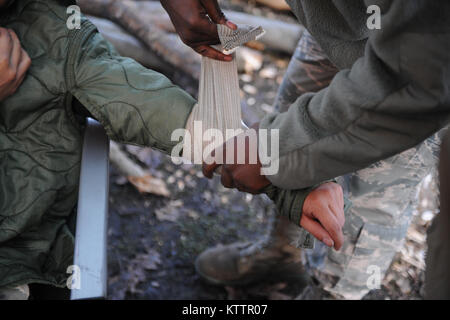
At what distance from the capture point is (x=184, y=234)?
105 inches

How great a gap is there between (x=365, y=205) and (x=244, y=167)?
2.31 ft

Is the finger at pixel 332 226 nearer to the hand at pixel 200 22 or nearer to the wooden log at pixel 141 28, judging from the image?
the hand at pixel 200 22

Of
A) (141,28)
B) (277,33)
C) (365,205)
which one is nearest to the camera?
(365,205)

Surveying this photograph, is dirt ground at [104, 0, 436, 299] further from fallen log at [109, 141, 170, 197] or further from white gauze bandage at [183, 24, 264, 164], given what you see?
white gauze bandage at [183, 24, 264, 164]

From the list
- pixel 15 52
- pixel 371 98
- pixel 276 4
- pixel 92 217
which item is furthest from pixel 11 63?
pixel 276 4

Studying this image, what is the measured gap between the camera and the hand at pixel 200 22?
1.37 meters

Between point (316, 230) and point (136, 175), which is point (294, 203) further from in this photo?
point (136, 175)

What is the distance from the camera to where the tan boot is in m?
2.37

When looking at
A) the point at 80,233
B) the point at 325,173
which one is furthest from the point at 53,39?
the point at 325,173

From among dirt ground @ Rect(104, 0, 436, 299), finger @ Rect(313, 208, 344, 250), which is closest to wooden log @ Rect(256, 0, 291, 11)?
dirt ground @ Rect(104, 0, 436, 299)

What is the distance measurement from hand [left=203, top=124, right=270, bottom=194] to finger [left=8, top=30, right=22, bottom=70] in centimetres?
67

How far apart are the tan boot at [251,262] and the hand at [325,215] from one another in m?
1.13
